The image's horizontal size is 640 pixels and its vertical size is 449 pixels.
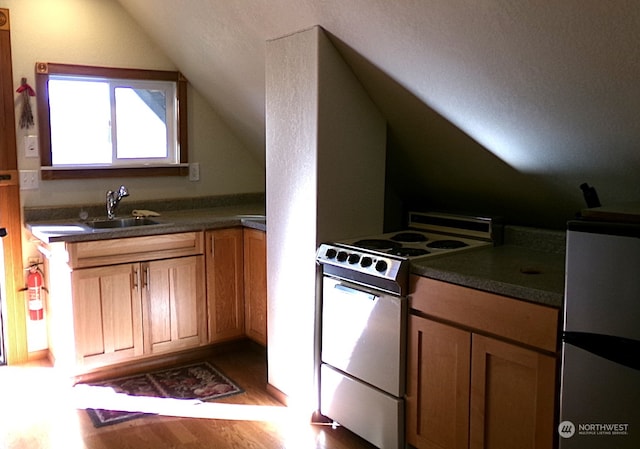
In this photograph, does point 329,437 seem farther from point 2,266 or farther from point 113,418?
point 2,266

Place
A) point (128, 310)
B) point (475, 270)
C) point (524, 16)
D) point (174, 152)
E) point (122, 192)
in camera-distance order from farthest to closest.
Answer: point (174, 152) < point (122, 192) < point (128, 310) < point (475, 270) < point (524, 16)

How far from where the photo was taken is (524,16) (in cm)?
190

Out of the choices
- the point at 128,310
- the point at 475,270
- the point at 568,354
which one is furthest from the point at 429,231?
the point at 128,310

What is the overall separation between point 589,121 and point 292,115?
4.30ft

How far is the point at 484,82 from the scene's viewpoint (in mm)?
2270

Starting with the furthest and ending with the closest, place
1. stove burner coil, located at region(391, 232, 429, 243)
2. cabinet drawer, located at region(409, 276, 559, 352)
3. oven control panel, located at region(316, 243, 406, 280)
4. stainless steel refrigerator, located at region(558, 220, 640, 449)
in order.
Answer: stove burner coil, located at region(391, 232, 429, 243)
oven control panel, located at region(316, 243, 406, 280)
cabinet drawer, located at region(409, 276, 559, 352)
stainless steel refrigerator, located at region(558, 220, 640, 449)

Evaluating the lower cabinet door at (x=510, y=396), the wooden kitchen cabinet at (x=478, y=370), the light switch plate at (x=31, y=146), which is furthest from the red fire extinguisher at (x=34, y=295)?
the lower cabinet door at (x=510, y=396)

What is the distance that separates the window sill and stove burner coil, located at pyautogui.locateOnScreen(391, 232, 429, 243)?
1776mm

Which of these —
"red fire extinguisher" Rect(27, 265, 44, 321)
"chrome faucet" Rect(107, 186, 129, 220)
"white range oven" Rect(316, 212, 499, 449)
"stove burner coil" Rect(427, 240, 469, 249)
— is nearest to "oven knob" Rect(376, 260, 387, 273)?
"white range oven" Rect(316, 212, 499, 449)

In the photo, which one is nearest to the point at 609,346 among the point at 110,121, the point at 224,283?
the point at 224,283

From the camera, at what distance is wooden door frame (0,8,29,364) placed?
3.51 m

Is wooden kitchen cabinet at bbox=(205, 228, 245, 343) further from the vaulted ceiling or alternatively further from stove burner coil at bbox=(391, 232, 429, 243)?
stove burner coil at bbox=(391, 232, 429, 243)

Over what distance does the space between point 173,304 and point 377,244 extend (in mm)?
1402

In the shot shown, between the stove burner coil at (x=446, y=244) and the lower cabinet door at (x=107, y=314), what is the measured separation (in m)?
1.64
